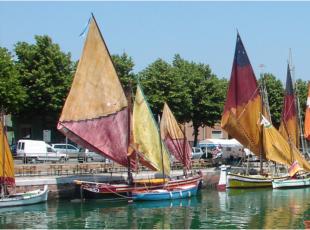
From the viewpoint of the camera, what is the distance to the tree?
204 feet

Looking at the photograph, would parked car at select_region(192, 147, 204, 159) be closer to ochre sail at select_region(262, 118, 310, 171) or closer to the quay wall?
ochre sail at select_region(262, 118, 310, 171)

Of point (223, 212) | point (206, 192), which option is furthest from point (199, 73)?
point (223, 212)

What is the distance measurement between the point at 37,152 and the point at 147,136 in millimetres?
16627

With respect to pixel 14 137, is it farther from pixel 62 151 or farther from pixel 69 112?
pixel 69 112

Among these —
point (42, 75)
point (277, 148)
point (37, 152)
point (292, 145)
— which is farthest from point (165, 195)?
point (42, 75)

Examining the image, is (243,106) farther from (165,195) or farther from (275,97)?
(275,97)

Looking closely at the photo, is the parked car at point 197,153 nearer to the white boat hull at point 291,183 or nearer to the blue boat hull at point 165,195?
the white boat hull at point 291,183

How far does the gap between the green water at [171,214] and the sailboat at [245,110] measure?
920 centimetres

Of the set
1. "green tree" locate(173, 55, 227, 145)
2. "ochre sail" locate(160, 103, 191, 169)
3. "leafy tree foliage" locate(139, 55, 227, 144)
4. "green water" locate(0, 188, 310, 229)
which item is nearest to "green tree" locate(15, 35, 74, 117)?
"leafy tree foliage" locate(139, 55, 227, 144)

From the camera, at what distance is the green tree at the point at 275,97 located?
3310 inches

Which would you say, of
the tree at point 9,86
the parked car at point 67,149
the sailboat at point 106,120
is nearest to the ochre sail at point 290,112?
the sailboat at point 106,120

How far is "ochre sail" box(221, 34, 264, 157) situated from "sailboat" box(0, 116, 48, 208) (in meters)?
21.4

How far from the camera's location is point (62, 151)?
62.7 m

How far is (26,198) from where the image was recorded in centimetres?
4072
